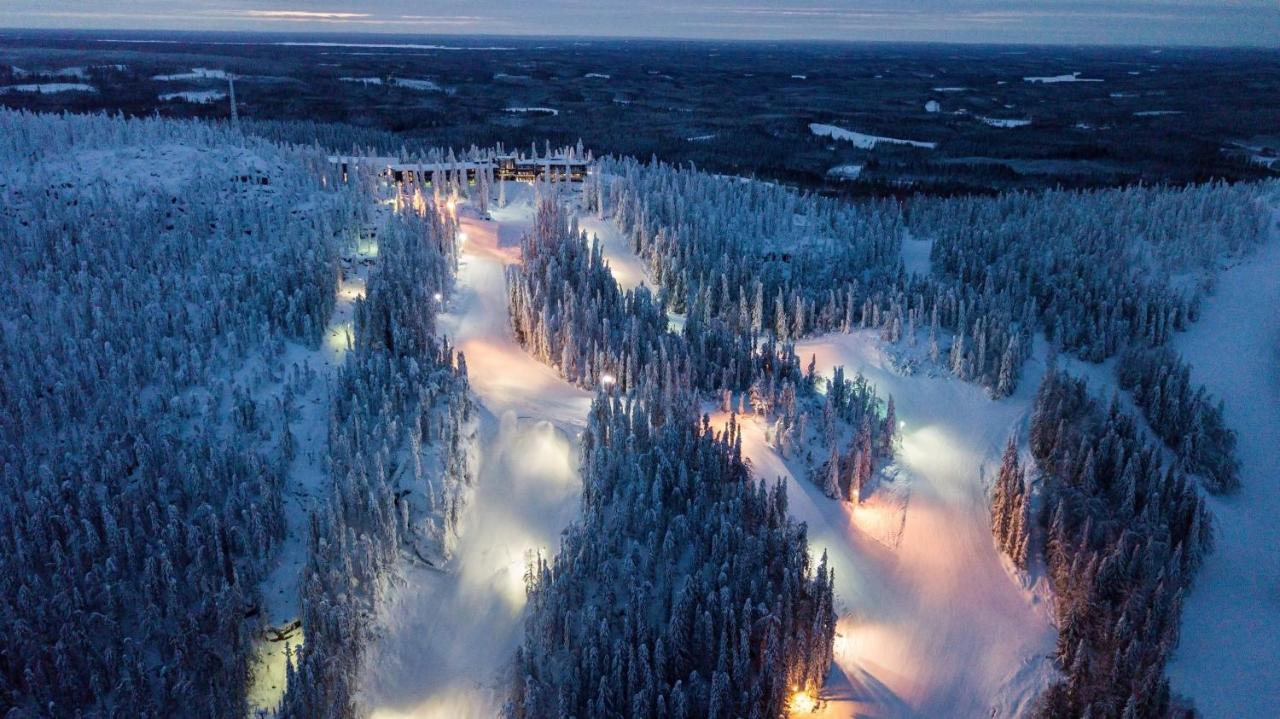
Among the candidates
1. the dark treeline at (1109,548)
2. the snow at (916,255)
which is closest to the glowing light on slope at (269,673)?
the dark treeline at (1109,548)

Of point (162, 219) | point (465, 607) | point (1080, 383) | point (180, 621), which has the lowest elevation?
point (465, 607)

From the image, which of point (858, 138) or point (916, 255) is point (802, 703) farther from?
point (858, 138)

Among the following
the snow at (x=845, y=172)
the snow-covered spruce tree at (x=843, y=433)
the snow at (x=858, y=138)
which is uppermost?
the snow at (x=858, y=138)

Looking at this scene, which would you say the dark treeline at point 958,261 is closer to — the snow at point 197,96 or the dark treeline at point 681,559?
the dark treeline at point 681,559

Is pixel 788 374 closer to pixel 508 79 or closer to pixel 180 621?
pixel 180 621

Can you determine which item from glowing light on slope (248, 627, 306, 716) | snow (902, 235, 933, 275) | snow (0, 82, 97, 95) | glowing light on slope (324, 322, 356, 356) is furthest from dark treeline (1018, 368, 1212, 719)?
snow (0, 82, 97, 95)

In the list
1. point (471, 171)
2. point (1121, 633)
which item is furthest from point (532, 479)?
point (471, 171)
